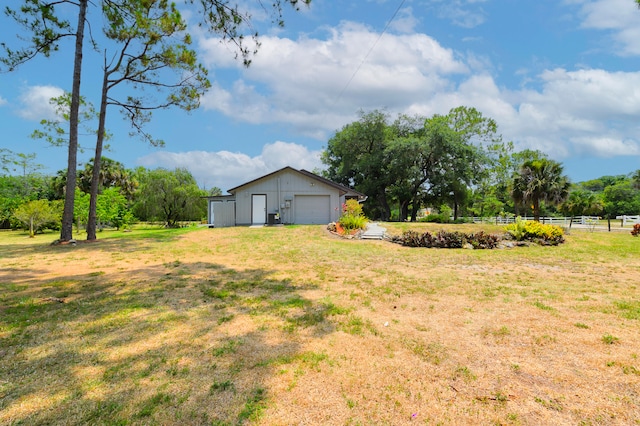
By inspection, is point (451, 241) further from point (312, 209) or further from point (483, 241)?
point (312, 209)

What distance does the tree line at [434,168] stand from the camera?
2215 cm

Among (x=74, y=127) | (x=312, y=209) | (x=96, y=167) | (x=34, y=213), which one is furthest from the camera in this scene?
(x=312, y=209)

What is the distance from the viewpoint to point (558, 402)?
7.58 ft

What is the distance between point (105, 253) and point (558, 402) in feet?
34.9

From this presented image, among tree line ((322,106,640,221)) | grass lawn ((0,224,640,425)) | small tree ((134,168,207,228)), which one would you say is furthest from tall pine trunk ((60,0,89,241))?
tree line ((322,106,640,221))

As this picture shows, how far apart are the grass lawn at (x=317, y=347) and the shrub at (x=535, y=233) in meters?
5.86

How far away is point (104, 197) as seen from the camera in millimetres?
21094

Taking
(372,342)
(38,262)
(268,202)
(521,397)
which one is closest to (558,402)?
(521,397)

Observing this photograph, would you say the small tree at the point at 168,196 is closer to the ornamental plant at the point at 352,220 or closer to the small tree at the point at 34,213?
the small tree at the point at 34,213

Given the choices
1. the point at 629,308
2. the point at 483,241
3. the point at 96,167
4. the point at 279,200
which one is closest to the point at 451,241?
the point at 483,241

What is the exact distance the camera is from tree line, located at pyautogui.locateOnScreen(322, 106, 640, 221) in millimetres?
22150

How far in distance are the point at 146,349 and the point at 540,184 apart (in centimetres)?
2487

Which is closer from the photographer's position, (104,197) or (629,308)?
(629,308)

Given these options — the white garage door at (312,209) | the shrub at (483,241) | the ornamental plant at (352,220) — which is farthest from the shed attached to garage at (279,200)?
the shrub at (483,241)
